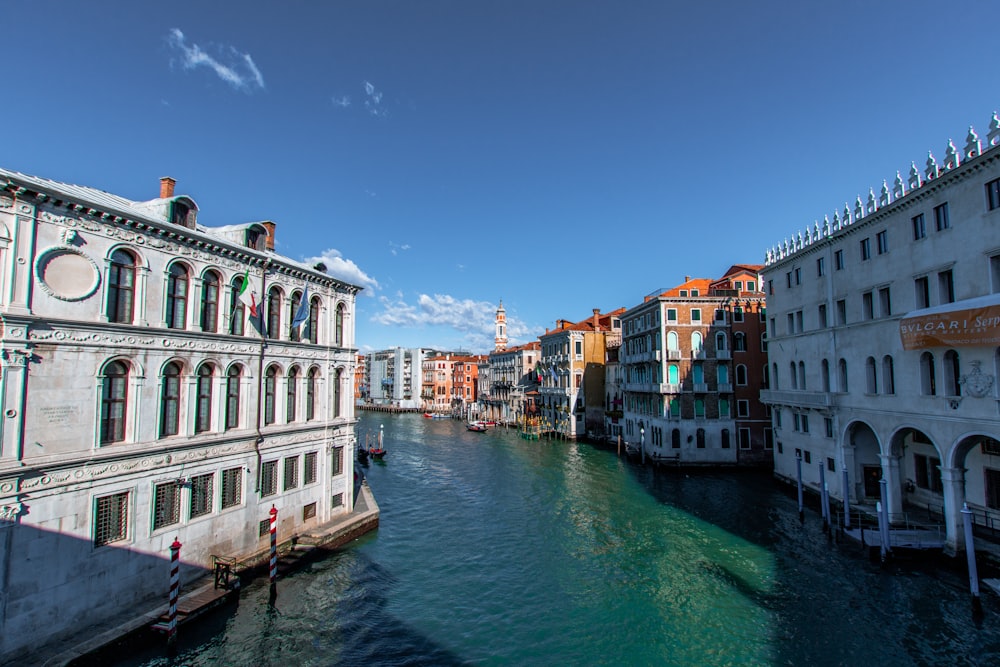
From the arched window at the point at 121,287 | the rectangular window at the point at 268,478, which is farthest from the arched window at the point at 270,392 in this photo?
the arched window at the point at 121,287

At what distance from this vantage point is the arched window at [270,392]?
1794cm

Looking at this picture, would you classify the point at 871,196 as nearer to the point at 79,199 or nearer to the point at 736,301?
the point at 736,301

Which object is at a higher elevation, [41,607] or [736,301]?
[736,301]

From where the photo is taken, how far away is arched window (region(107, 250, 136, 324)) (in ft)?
43.5

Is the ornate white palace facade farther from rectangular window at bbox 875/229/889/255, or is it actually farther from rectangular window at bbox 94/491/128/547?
rectangular window at bbox 875/229/889/255

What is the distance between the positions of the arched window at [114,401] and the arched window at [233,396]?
10.2 feet

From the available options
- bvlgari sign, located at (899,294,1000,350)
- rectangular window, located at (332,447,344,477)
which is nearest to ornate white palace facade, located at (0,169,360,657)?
rectangular window, located at (332,447,344,477)

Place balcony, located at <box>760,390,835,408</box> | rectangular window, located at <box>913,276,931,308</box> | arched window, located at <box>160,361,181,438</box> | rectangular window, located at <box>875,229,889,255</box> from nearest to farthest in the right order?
Result: arched window, located at <box>160,361,181,438</box>, rectangular window, located at <box>913,276,931,308</box>, rectangular window, located at <box>875,229,889,255</box>, balcony, located at <box>760,390,835,408</box>

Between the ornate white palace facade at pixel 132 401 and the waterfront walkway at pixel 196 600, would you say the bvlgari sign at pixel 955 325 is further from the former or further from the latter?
the waterfront walkway at pixel 196 600

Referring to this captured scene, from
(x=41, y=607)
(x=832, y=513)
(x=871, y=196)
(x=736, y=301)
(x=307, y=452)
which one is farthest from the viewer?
(x=736, y=301)

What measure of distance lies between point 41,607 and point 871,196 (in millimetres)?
30820

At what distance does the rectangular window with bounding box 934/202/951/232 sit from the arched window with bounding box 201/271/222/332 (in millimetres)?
24933

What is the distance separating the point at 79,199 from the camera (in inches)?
477

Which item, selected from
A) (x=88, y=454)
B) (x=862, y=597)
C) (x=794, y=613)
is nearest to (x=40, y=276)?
(x=88, y=454)
